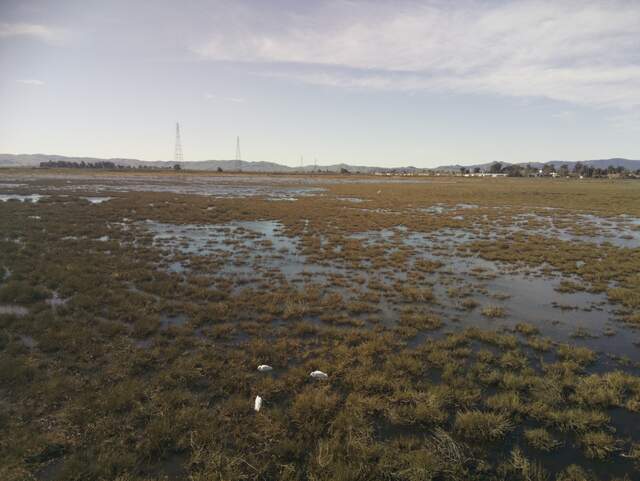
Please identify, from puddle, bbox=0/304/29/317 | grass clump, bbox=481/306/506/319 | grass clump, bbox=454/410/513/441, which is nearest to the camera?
grass clump, bbox=454/410/513/441

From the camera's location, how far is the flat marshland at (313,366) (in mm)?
5980

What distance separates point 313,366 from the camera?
29.0 feet

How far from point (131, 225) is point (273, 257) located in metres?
16.9

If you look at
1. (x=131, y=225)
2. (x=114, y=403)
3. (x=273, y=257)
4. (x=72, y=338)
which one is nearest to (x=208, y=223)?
(x=131, y=225)

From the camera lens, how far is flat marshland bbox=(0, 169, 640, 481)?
5980mm

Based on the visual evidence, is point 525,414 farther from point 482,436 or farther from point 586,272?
point 586,272

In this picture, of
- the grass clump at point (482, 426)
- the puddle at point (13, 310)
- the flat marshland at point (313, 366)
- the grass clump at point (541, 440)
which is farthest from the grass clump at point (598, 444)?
the puddle at point (13, 310)

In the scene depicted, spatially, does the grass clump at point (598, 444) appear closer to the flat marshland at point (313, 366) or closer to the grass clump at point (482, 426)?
the flat marshland at point (313, 366)

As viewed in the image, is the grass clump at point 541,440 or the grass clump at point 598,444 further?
the grass clump at point 541,440

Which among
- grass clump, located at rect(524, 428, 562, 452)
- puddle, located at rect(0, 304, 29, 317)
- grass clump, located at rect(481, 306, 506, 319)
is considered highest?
puddle, located at rect(0, 304, 29, 317)

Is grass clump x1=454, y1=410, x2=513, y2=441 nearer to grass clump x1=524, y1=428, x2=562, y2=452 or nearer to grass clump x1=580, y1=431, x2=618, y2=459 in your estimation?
grass clump x1=524, y1=428, x2=562, y2=452

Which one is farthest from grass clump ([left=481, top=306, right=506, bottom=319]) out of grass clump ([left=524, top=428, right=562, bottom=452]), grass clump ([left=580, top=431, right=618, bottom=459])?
grass clump ([left=524, top=428, right=562, bottom=452])

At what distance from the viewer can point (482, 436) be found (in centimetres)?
662

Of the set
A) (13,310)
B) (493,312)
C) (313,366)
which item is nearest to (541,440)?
(313,366)
